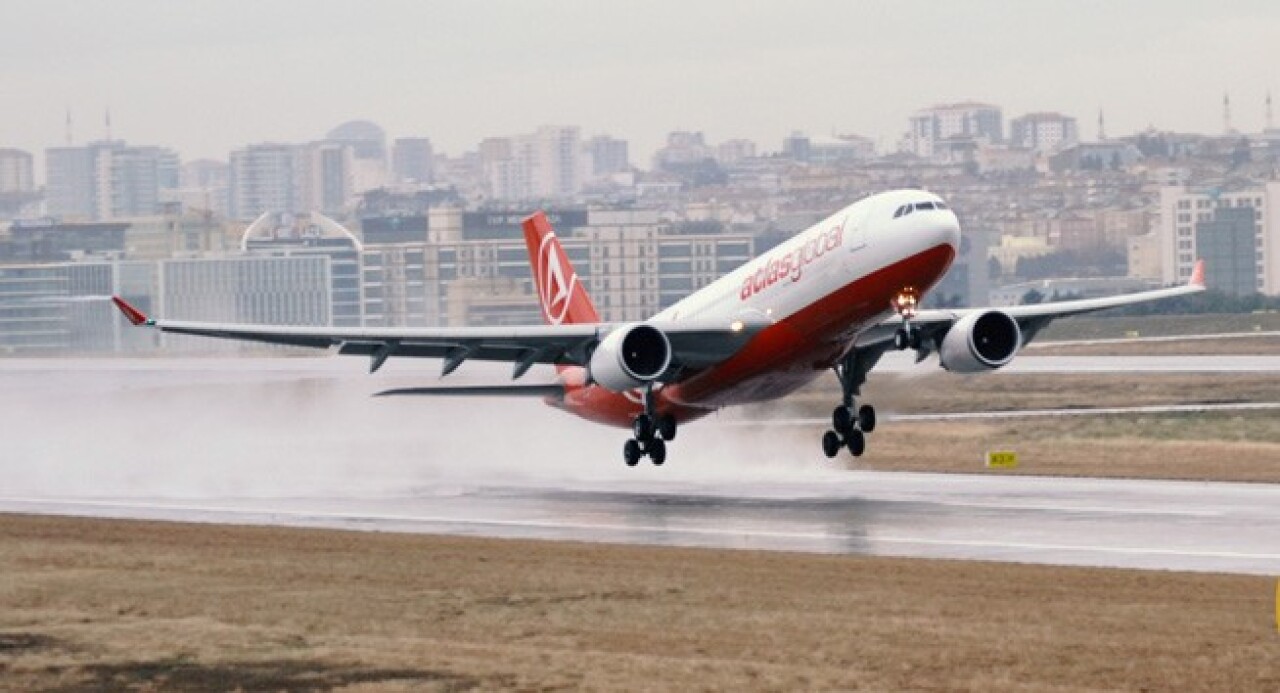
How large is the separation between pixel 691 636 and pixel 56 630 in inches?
371

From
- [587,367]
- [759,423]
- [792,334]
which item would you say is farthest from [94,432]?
[792,334]

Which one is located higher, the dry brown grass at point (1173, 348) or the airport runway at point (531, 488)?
the airport runway at point (531, 488)

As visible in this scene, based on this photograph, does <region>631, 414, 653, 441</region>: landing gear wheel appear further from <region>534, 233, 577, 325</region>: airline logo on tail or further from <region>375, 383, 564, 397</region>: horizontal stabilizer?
<region>534, 233, 577, 325</region>: airline logo on tail

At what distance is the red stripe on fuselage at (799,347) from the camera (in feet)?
171

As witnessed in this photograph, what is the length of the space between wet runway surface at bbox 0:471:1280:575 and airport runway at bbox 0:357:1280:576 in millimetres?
86

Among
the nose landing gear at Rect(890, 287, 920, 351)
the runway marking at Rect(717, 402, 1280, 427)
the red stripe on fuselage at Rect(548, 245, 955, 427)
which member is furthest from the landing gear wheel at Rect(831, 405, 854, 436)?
the runway marking at Rect(717, 402, 1280, 427)

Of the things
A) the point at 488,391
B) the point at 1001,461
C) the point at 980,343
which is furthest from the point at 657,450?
the point at 1001,461

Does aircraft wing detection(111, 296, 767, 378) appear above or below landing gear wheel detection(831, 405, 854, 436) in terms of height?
above

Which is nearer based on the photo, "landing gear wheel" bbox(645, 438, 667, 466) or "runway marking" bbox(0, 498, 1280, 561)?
"runway marking" bbox(0, 498, 1280, 561)

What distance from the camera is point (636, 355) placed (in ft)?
186

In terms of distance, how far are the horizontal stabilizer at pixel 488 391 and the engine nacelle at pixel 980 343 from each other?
12411 millimetres

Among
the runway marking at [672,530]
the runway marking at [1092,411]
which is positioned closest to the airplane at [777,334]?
the runway marking at [672,530]

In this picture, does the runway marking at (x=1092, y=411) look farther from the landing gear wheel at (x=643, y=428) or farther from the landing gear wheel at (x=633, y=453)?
the landing gear wheel at (x=643, y=428)

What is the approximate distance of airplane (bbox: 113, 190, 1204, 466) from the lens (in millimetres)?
52438
